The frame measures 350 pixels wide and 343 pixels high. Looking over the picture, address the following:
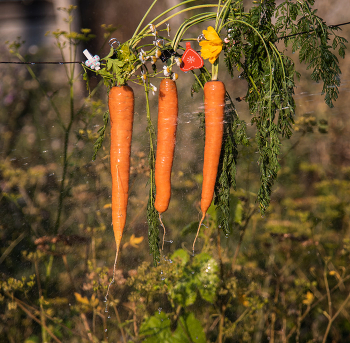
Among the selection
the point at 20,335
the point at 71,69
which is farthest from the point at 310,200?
the point at 20,335

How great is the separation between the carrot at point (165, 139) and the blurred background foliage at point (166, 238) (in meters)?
0.11

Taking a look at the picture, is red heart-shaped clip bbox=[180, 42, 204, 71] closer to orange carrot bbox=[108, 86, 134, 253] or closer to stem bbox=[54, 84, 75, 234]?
orange carrot bbox=[108, 86, 134, 253]

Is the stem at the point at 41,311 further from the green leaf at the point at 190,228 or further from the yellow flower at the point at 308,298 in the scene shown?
the yellow flower at the point at 308,298

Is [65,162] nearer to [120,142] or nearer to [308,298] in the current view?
[120,142]

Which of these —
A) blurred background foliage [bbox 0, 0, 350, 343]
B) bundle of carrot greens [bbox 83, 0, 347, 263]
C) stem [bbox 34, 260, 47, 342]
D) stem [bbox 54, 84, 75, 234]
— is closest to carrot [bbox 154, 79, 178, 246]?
bundle of carrot greens [bbox 83, 0, 347, 263]

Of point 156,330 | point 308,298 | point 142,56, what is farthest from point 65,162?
point 308,298

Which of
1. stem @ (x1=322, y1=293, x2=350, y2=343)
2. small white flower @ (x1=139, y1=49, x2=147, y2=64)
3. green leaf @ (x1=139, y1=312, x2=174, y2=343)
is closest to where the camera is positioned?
small white flower @ (x1=139, y1=49, x2=147, y2=64)

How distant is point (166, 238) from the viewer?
2.36 ft

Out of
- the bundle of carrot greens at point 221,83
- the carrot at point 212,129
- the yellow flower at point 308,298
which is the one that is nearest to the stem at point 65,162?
the bundle of carrot greens at point 221,83

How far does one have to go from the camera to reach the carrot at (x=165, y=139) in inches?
18.1

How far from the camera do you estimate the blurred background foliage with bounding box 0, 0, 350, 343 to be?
606 mm

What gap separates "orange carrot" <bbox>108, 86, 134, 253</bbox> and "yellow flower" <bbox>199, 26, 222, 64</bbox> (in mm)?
125

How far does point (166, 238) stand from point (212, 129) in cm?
34

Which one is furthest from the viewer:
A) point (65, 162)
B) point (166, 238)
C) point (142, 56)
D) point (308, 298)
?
point (308, 298)
